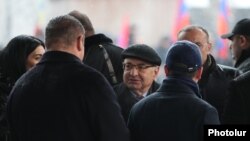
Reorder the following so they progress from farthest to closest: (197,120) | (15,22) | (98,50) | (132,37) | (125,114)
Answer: (132,37) < (15,22) < (98,50) < (125,114) < (197,120)

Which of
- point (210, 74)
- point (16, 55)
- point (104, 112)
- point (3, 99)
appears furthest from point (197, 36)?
point (104, 112)


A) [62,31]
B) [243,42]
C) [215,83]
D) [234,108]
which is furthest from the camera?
[243,42]

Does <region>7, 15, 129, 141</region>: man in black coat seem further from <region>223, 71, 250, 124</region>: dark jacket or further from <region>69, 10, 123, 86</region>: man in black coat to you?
<region>69, 10, 123, 86</region>: man in black coat

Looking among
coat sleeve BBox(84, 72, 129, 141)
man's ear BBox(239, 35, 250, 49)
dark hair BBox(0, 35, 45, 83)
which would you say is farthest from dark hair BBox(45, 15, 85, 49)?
man's ear BBox(239, 35, 250, 49)

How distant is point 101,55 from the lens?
179 inches

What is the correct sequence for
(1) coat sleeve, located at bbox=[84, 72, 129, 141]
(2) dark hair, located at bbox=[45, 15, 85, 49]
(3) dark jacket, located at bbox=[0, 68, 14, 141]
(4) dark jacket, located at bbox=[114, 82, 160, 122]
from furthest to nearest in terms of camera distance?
(3) dark jacket, located at bbox=[0, 68, 14, 141]
(4) dark jacket, located at bbox=[114, 82, 160, 122]
(2) dark hair, located at bbox=[45, 15, 85, 49]
(1) coat sleeve, located at bbox=[84, 72, 129, 141]

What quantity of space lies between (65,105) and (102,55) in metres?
1.42

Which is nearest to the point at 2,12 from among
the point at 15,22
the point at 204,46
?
the point at 15,22

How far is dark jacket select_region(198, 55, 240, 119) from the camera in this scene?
4641 millimetres

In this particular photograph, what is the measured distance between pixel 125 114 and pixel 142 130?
0.88m

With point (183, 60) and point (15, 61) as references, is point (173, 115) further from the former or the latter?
point (15, 61)

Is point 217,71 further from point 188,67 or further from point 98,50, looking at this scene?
point 188,67

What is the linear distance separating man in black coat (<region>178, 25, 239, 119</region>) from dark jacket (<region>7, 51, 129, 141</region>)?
1.57 metres

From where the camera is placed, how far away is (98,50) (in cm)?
459
